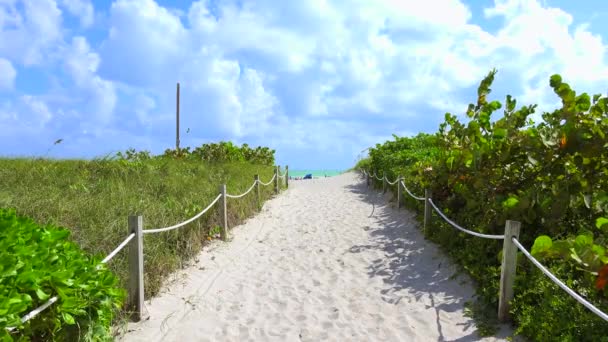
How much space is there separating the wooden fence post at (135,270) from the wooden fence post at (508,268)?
3578 millimetres

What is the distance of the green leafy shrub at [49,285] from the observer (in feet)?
8.43

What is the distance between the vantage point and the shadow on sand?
5219 mm

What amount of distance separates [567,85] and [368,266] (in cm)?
355

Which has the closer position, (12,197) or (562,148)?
(562,148)

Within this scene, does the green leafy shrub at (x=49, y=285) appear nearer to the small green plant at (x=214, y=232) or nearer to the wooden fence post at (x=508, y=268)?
the wooden fence post at (x=508, y=268)

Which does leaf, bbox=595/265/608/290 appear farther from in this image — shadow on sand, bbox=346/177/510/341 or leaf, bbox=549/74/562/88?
leaf, bbox=549/74/562/88

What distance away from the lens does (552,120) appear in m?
5.69

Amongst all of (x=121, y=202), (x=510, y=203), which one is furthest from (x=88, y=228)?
(x=510, y=203)

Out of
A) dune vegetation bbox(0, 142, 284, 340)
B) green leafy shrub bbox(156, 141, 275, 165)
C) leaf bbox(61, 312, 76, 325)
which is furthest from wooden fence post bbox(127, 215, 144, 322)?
green leafy shrub bbox(156, 141, 275, 165)

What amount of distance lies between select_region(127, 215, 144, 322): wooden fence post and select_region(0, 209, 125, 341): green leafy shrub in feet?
2.54

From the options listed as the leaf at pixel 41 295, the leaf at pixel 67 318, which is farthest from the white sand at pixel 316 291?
the leaf at pixel 41 295

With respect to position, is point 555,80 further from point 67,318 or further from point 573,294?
point 67,318

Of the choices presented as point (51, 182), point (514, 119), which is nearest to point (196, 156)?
point (51, 182)

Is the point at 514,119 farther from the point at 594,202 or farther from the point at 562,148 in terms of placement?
the point at 594,202
